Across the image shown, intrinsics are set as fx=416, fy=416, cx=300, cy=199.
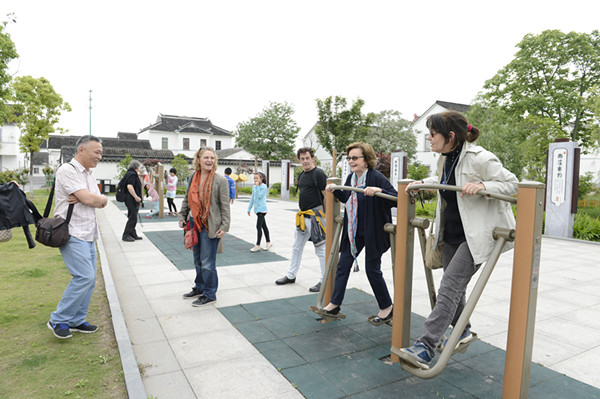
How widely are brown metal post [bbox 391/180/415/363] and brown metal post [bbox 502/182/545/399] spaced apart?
2.49 ft

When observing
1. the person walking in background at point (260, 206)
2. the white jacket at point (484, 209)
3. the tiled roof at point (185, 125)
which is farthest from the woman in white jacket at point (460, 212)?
the tiled roof at point (185, 125)

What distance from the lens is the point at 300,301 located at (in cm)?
474

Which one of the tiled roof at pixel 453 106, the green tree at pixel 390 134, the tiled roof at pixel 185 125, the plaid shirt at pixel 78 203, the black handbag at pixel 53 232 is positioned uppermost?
the tiled roof at pixel 453 106

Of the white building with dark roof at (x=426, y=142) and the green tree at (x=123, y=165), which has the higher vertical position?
the white building with dark roof at (x=426, y=142)

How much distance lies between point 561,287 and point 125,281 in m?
5.82

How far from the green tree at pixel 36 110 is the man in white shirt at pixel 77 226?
2158cm

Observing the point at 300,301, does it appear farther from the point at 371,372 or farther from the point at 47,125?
the point at 47,125

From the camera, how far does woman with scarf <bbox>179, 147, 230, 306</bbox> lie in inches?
176

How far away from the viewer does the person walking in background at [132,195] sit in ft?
27.7

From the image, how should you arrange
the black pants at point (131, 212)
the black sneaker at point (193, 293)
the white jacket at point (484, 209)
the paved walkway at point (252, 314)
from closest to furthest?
the white jacket at point (484, 209) → the paved walkway at point (252, 314) → the black sneaker at point (193, 293) → the black pants at point (131, 212)

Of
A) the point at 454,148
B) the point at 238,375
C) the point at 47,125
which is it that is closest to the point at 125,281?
the point at 238,375

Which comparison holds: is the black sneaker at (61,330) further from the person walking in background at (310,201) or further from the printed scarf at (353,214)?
the person walking in background at (310,201)

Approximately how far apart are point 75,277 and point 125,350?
2.61 ft

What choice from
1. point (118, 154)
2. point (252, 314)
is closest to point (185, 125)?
point (118, 154)
